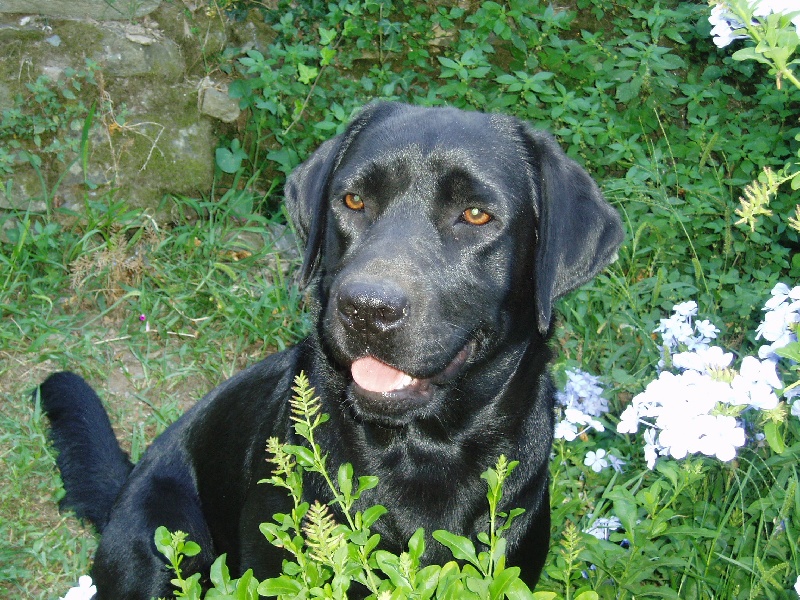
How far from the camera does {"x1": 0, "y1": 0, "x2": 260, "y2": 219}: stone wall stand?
4652 millimetres

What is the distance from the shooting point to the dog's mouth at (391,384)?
227cm

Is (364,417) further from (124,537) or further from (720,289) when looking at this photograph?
(720,289)

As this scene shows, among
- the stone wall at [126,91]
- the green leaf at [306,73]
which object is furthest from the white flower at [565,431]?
the stone wall at [126,91]

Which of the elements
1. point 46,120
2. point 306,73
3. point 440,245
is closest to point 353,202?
point 440,245

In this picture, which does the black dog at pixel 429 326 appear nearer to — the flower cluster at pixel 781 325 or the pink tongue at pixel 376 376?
the pink tongue at pixel 376 376

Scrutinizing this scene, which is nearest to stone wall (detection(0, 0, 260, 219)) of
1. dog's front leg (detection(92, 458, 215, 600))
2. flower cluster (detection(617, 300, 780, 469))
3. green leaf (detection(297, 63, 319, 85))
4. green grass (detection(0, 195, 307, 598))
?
green grass (detection(0, 195, 307, 598))

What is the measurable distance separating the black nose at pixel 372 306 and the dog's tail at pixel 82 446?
4.64 feet

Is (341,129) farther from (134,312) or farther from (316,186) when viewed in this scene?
(316,186)

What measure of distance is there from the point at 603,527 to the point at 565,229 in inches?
43.9

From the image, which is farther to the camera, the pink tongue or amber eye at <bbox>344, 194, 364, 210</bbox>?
amber eye at <bbox>344, 194, 364, 210</bbox>

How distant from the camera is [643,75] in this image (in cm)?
456

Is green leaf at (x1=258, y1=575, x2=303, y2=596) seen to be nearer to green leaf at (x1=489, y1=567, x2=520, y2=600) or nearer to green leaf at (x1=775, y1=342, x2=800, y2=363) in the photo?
green leaf at (x1=489, y1=567, x2=520, y2=600)

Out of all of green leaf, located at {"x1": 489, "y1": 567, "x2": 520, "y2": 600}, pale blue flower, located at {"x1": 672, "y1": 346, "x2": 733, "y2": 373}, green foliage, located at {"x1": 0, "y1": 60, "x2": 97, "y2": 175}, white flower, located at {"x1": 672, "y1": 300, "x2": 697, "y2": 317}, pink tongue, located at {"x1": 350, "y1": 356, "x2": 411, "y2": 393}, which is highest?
pale blue flower, located at {"x1": 672, "y1": 346, "x2": 733, "y2": 373}

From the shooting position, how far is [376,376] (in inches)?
92.4
